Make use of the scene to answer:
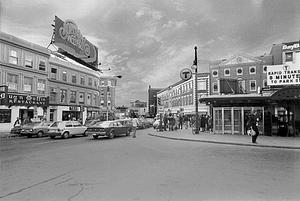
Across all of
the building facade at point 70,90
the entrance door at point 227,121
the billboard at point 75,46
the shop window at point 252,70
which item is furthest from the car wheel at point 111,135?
the shop window at point 252,70

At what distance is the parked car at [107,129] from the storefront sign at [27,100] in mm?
13382

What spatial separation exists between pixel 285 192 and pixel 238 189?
994 mm

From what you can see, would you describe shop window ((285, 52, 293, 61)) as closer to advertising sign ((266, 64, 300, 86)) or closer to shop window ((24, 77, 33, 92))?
advertising sign ((266, 64, 300, 86))

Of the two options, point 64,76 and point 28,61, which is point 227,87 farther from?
point 64,76

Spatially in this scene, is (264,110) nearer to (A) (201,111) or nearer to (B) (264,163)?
(B) (264,163)

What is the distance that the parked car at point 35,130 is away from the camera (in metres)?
24.1

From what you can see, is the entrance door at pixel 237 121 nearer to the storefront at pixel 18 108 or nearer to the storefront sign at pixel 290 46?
the storefront at pixel 18 108

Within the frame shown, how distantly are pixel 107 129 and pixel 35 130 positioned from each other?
7278mm

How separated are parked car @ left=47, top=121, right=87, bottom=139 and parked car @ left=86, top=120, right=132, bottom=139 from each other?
2250 millimetres

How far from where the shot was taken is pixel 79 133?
80.6 feet

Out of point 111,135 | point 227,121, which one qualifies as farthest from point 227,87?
point 111,135

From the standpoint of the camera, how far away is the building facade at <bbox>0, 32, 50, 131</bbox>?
30.0m

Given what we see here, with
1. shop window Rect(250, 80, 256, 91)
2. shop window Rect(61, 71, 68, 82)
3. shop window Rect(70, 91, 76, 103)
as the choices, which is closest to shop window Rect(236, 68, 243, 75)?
shop window Rect(250, 80, 256, 91)

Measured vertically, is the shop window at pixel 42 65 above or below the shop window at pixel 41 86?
→ above
